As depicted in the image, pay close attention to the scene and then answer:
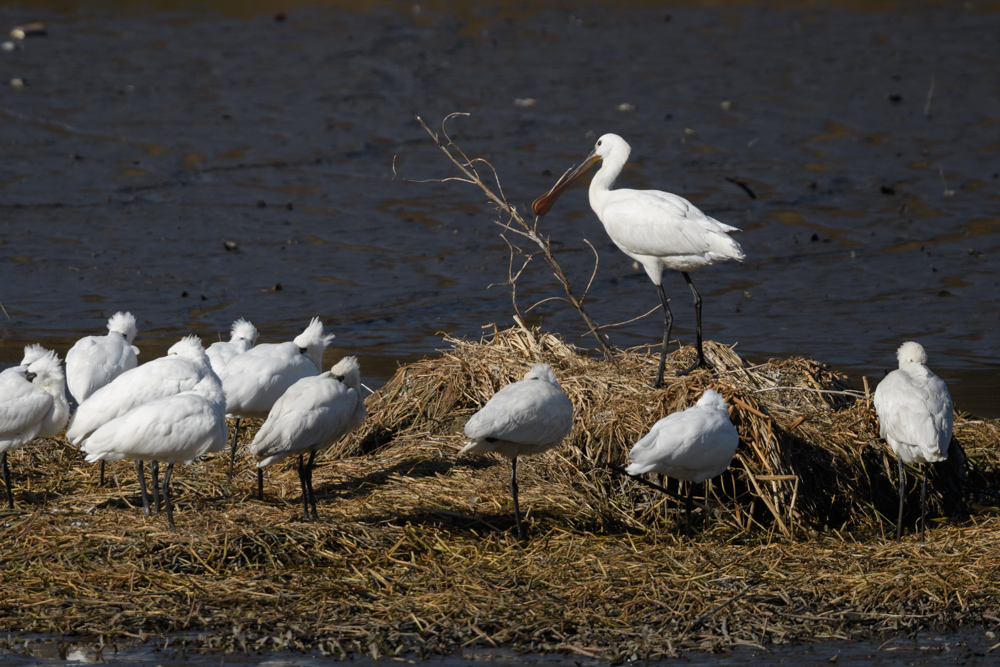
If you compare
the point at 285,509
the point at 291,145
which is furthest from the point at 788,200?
the point at 285,509

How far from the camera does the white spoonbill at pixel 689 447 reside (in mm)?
6844

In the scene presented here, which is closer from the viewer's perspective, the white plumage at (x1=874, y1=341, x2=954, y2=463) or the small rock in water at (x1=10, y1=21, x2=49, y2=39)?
the white plumage at (x1=874, y1=341, x2=954, y2=463)

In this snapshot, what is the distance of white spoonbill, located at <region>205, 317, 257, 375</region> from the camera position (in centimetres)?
877

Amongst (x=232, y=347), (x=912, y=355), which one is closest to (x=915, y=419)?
(x=912, y=355)

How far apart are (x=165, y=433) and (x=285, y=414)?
0.61 meters

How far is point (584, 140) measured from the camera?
17.6 m

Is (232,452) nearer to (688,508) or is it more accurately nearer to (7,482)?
(7,482)

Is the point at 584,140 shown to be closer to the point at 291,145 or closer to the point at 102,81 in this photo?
the point at 291,145

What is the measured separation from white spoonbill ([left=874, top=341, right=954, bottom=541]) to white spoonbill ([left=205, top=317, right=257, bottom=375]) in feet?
12.9

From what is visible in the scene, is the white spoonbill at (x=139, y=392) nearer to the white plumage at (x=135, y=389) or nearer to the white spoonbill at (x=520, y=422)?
the white plumage at (x=135, y=389)

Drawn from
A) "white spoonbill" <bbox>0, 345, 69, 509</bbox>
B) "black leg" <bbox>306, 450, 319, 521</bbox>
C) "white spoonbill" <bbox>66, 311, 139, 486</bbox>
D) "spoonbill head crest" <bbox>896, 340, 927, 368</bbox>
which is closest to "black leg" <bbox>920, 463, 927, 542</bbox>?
"spoonbill head crest" <bbox>896, 340, 927, 368</bbox>

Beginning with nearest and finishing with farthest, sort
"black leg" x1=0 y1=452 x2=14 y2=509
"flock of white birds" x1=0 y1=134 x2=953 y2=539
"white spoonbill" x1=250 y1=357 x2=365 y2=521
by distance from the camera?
"flock of white birds" x1=0 y1=134 x2=953 y2=539
"white spoonbill" x1=250 y1=357 x2=365 y2=521
"black leg" x1=0 y1=452 x2=14 y2=509

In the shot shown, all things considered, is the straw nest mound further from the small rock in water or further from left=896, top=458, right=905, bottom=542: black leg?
the small rock in water

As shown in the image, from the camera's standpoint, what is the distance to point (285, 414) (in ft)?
23.4
